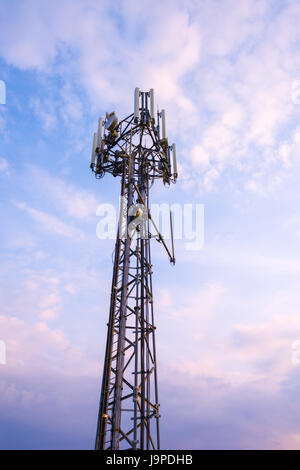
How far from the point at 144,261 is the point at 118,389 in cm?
698

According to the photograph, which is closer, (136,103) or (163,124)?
(136,103)

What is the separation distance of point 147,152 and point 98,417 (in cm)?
1595

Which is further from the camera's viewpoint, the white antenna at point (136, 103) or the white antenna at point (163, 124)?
the white antenna at point (163, 124)

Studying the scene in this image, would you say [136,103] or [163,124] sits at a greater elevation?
[136,103]

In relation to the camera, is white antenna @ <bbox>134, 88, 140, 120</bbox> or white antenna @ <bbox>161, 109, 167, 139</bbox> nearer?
white antenna @ <bbox>134, 88, 140, 120</bbox>

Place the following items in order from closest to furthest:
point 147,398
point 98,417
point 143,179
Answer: point 98,417 → point 147,398 → point 143,179

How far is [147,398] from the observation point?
16078 millimetres
